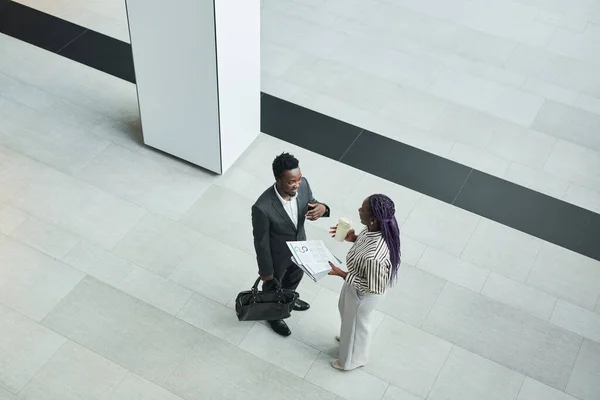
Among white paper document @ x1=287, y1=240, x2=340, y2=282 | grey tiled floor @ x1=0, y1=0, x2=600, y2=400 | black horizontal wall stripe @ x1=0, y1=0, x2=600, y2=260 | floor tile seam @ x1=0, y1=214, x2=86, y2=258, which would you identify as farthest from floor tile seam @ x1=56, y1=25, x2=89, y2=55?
white paper document @ x1=287, y1=240, x2=340, y2=282

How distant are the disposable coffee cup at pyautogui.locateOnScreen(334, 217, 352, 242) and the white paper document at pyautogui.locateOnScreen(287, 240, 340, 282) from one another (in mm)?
146

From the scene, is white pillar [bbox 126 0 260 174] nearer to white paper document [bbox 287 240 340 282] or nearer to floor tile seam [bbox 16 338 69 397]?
white paper document [bbox 287 240 340 282]

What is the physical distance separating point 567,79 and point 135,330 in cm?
570

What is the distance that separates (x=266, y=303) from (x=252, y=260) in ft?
3.40

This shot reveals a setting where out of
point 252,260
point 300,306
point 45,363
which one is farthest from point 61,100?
point 300,306

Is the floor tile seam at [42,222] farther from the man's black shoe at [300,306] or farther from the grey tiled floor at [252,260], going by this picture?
the man's black shoe at [300,306]

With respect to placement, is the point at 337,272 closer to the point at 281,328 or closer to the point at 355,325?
the point at 355,325

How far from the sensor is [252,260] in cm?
666

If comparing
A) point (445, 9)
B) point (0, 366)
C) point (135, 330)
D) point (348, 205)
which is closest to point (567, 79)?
point (445, 9)

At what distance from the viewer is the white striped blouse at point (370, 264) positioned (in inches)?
190

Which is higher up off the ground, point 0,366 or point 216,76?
point 216,76

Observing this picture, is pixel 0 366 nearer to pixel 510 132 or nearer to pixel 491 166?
pixel 491 166

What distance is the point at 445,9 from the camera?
32.4ft

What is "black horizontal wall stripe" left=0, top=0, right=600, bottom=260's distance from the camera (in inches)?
285
